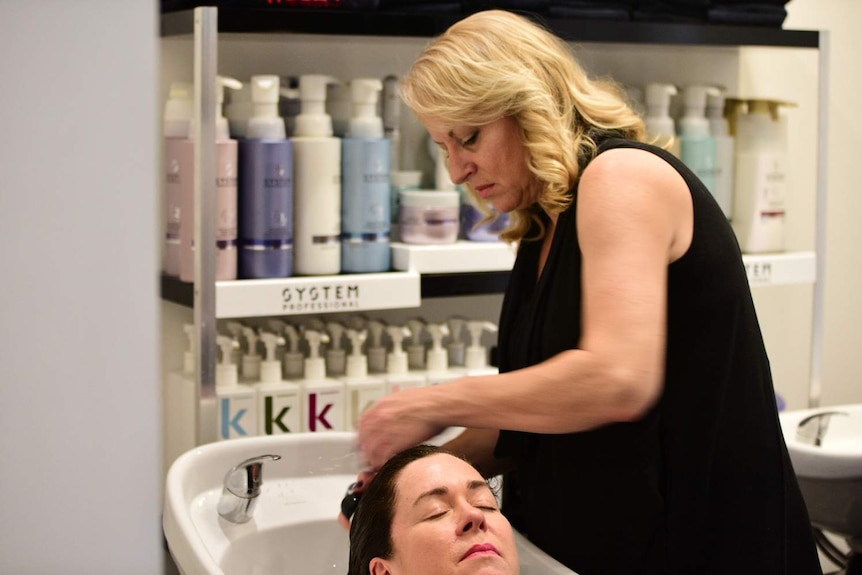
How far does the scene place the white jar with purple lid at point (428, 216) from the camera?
1.80 meters

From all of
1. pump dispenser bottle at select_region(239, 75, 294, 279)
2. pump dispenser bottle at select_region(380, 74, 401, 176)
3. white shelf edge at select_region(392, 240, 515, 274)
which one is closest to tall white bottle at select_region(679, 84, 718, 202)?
white shelf edge at select_region(392, 240, 515, 274)

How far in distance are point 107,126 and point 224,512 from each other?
0.67 metres

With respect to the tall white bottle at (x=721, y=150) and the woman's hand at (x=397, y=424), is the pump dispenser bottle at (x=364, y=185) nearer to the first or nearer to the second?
the woman's hand at (x=397, y=424)

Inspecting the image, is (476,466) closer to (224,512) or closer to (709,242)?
(224,512)

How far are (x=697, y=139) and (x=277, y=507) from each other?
1034mm

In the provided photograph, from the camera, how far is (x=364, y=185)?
1.72 m

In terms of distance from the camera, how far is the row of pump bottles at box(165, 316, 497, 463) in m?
1.69

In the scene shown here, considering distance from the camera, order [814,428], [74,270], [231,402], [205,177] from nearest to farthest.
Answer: [74,270] → [205,177] → [231,402] → [814,428]

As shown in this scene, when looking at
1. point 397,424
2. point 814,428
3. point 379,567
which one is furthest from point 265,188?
point 814,428

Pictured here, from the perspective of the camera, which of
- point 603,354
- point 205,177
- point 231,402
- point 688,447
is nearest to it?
point 603,354

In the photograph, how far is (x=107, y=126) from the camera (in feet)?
2.99

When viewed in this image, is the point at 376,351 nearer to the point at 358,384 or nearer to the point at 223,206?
the point at 358,384

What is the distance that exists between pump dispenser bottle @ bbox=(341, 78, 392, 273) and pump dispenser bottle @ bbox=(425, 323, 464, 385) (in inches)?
7.1

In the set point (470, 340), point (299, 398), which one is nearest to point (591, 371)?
point (299, 398)
